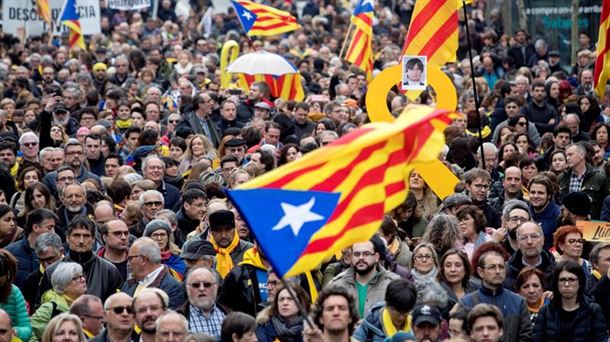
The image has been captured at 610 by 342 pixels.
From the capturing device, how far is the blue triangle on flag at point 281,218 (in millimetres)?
8117

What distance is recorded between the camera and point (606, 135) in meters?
18.0

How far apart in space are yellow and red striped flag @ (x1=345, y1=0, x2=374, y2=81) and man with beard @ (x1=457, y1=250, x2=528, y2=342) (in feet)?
40.3

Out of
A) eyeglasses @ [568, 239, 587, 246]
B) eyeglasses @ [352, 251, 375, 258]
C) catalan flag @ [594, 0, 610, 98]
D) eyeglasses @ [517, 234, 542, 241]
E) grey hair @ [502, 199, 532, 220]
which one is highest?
catalan flag @ [594, 0, 610, 98]

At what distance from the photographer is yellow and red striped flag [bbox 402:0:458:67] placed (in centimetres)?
1617

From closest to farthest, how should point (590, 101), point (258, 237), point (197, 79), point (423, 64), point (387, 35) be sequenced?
point (258, 237) → point (423, 64) → point (590, 101) → point (197, 79) → point (387, 35)

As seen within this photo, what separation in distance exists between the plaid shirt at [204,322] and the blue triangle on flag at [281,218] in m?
2.62

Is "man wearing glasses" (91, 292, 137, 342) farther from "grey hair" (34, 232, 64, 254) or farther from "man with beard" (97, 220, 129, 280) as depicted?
"man with beard" (97, 220, 129, 280)

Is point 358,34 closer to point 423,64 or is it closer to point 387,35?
point 423,64

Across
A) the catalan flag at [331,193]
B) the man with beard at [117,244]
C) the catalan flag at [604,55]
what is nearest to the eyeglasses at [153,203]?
the man with beard at [117,244]

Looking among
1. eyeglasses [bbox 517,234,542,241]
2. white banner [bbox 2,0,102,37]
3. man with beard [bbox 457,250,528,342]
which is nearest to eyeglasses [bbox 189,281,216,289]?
man with beard [bbox 457,250,528,342]

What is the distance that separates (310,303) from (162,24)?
2625cm

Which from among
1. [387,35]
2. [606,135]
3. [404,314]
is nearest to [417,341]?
[404,314]

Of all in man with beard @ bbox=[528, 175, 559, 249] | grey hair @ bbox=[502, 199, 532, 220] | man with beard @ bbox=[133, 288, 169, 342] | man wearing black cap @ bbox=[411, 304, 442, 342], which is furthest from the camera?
man with beard @ bbox=[528, 175, 559, 249]

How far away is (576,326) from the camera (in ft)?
34.4
